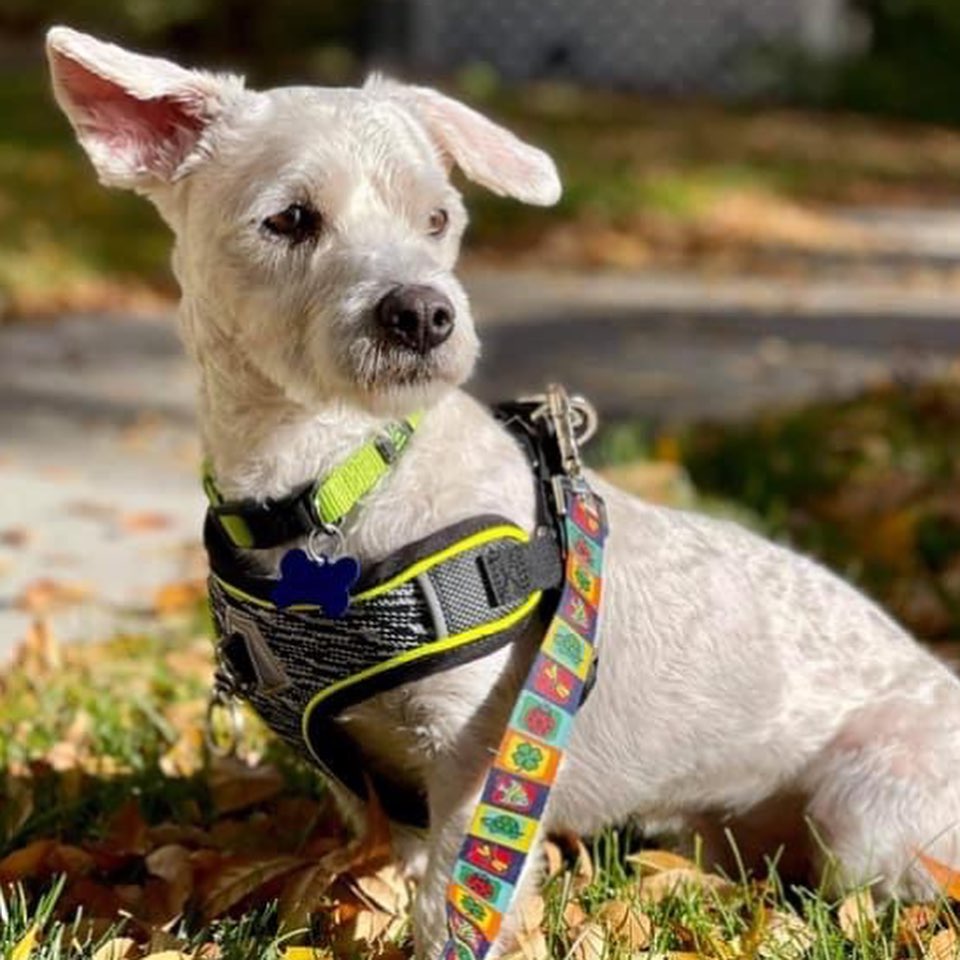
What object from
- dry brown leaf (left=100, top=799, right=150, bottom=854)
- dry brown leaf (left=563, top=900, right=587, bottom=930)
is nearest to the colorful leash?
dry brown leaf (left=563, top=900, right=587, bottom=930)

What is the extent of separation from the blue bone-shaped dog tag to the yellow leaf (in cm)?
72

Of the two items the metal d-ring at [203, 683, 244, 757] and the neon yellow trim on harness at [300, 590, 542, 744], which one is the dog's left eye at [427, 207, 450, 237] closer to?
the neon yellow trim on harness at [300, 590, 542, 744]

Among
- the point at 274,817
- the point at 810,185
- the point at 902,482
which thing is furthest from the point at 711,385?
the point at 810,185

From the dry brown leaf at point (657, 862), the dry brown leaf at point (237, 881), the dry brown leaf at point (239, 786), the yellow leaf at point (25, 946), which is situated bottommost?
the dry brown leaf at point (239, 786)

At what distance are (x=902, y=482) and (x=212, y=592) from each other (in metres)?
4.09

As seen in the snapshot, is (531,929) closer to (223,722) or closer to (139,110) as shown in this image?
(223,722)

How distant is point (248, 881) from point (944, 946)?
52.5 inches

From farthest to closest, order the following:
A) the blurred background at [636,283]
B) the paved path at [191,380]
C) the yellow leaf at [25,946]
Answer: the blurred background at [636,283] < the paved path at [191,380] < the yellow leaf at [25,946]

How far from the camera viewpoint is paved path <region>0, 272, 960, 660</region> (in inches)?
258

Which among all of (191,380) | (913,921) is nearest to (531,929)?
(913,921)

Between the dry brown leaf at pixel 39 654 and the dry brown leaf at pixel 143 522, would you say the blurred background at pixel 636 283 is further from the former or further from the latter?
the dry brown leaf at pixel 39 654

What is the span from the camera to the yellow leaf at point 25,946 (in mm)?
3125

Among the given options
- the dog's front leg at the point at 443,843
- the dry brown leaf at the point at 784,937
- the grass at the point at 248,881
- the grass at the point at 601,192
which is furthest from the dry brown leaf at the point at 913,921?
the grass at the point at 601,192

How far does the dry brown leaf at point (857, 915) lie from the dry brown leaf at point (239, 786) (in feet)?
4.54
